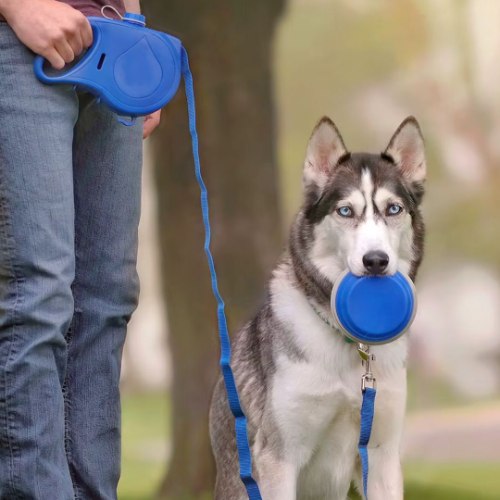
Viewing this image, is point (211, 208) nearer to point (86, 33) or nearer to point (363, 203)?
point (363, 203)

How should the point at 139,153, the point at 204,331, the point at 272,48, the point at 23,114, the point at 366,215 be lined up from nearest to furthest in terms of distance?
the point at 23,114 → the point at 139,153 → the point at 366,215 → the point at 204,331 → the point at 272,48

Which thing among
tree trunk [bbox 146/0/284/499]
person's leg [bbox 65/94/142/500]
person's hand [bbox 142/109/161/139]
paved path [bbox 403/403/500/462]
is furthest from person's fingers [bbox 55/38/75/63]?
paved path [bbox 403/403/500/462]

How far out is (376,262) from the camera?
229 cm

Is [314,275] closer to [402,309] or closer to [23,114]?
[402,309]

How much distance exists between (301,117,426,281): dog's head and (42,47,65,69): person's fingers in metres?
0.87

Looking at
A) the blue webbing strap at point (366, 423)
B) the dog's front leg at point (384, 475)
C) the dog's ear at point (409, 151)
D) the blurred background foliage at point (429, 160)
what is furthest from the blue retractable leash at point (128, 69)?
the blurred background foliage at point (429, 160)

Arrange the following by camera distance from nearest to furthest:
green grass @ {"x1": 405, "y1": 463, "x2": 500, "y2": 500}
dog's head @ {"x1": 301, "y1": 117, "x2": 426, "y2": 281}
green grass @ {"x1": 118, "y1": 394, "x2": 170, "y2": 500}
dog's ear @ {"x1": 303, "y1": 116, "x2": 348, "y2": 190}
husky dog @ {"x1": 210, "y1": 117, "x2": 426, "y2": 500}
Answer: dog's head @ {"x1": 301, "y1": 117, "x2": 426, "y2": 281}, husky dog @ {"x1": 210, "y1": 117, "x2": 426, "y2": 500}, dog's ear @ {"x1": 303, "y1": 116, "x2": 348, "y2": 190}, green grass @ {"x1": 405, "y1": 463, "x2": 500, "y2": 500}, green grass @ {"x1": 118, "y1": 394, "x2": 170, "y2": 500}

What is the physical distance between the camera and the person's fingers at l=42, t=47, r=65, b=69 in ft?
6.13

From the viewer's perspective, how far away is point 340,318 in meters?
2.30

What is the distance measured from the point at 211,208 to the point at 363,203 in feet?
7.58

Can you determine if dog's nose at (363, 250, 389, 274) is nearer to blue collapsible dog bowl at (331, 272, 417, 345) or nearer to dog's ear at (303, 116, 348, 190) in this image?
blue collapsible dog bowl at (331, 272, 417, 345)

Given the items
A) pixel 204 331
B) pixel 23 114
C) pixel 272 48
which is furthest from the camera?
pixel 272 48

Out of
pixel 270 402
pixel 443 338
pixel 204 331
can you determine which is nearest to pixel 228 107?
pixel 204 331

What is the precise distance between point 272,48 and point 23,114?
3.35 metres
